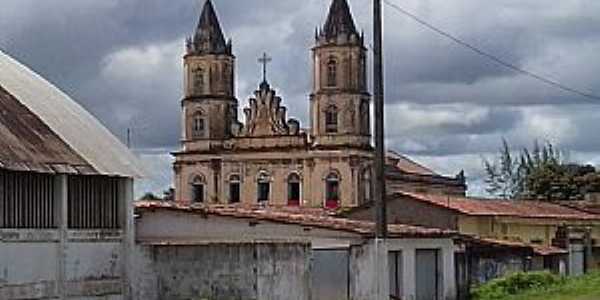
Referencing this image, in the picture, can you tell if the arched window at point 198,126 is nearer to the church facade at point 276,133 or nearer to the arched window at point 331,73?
the church facade at point 276,133

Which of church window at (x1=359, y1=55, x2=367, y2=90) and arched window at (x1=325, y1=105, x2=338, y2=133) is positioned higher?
church window at (x1=359, y1=55, x2=367, y2=90)

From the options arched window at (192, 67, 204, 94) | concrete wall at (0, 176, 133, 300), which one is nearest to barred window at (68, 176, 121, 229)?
concrete wall at (0, 176, 133, 300)

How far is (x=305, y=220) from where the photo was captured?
31.3 m

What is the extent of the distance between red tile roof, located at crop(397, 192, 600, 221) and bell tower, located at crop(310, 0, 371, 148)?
21358 mm

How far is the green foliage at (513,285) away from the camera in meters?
37.6

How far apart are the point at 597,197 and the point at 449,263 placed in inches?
1622

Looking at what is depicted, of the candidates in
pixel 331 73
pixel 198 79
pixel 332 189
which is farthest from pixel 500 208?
pixel 198 79

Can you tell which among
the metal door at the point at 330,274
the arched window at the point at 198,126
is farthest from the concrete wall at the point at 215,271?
the arched window at the point at 198,126

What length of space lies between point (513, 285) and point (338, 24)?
5074 cm

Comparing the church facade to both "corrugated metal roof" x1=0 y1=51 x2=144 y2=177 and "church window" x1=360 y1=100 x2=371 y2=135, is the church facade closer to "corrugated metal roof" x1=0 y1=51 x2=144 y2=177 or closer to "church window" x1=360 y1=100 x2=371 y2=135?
"church window" x1=360 y1=100 x2=371 y2=135

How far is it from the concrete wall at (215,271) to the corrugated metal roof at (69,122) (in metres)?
2.03

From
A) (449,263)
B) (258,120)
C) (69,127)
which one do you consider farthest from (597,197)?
(69,127)

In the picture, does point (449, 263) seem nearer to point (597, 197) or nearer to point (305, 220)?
point (305, 220)

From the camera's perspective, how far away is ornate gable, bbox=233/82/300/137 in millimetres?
90500
